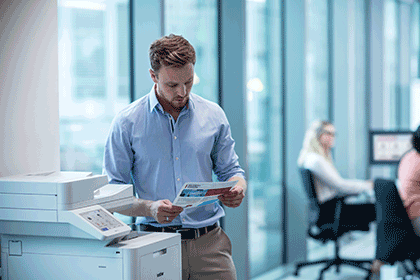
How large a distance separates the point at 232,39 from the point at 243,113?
56cm

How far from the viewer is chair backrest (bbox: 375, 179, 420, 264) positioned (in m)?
3.18

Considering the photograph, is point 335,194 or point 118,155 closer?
point 118,155

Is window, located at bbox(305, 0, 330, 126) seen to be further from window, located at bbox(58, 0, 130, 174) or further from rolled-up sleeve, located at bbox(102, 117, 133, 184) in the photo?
rolled-up sleeve, located at bbox(102, 117, 133, 184)

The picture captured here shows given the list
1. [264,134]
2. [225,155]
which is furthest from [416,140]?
[225,155]

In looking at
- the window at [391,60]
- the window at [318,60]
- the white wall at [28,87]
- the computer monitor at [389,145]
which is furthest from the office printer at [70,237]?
the window at [391,60]

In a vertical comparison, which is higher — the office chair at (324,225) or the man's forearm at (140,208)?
the man's forearm at (140,208)

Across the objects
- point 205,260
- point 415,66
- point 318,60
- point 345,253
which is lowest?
point 345,253

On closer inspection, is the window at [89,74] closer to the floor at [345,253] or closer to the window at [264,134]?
the window at [264,134]

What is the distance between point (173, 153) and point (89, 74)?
0.91m

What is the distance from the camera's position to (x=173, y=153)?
1886 mm

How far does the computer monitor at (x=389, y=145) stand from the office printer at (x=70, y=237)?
3386 mm

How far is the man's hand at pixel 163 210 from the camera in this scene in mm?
1663

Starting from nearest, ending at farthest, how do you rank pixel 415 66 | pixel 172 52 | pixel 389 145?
pixel 172 52, pixel 389 145, pixel 415 66

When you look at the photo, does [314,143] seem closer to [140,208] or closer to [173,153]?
[173,153]
